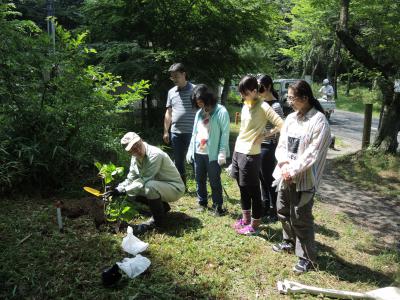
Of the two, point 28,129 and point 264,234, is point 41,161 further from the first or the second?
point 264,234

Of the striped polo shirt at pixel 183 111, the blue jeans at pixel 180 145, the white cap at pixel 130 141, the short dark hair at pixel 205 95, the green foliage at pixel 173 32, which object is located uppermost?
the green foliage at pixel 173 32

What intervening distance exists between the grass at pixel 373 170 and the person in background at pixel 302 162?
4255mm

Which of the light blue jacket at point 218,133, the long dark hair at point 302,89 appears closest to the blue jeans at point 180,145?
the light blue jacket at point 218,133

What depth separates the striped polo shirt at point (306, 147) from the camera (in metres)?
3.36

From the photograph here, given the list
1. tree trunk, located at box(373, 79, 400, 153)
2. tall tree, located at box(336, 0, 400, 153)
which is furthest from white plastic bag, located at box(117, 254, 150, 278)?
tree trunk, located at box(373, 79, 400, 153)

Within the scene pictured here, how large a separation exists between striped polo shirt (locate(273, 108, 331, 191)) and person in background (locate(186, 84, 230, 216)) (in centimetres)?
104

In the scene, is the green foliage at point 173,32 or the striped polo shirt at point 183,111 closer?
the striped polo shirt at point 183,111

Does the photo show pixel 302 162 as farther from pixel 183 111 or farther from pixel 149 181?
pixel 183 111

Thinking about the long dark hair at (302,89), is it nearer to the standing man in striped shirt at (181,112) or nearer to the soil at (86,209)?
the standing man in striped shirt at (181,112)

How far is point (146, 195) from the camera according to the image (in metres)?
4.19

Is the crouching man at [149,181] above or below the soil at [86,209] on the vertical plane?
above

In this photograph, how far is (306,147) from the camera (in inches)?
136

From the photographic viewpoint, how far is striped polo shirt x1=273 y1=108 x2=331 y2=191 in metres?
3.36

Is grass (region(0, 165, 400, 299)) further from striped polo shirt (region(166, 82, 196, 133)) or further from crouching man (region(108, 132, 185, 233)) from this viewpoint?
striped polo shirt (region(166, 82, 196, 133))
